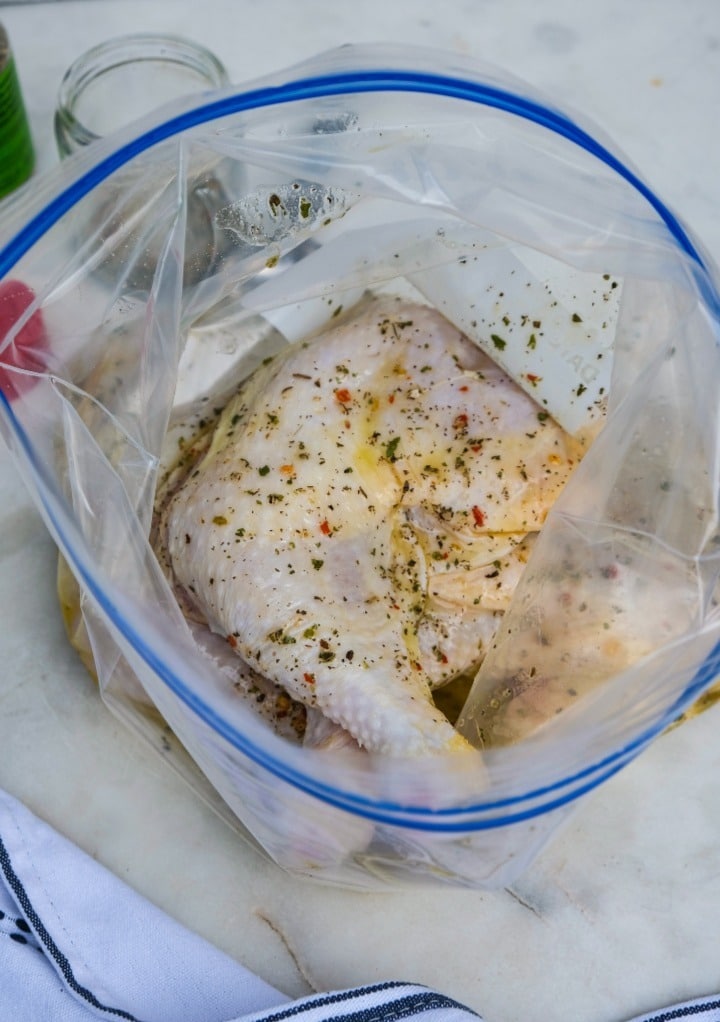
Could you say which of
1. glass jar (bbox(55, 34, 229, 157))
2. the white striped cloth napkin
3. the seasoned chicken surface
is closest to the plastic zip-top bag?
the seasoned chicken surface

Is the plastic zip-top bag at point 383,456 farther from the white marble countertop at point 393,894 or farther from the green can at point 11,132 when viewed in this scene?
the green can at point 11,132

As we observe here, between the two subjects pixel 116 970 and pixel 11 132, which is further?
pixel 11 132

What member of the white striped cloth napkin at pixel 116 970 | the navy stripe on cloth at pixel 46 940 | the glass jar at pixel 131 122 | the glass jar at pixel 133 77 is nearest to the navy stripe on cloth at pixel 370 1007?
the white striped cloth napkin at pixel 116 970

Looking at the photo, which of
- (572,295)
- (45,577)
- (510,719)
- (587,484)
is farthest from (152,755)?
(572,295)

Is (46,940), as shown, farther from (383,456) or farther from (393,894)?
(383,456)

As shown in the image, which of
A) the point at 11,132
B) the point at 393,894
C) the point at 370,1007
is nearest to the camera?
the point at 370,1007

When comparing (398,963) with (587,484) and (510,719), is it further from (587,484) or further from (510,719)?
(587,484)

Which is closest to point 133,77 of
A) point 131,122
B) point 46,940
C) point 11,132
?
point 11,132
